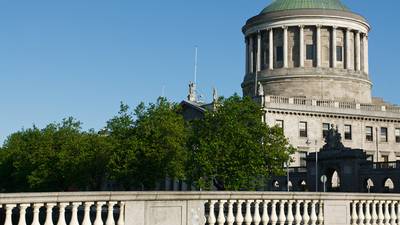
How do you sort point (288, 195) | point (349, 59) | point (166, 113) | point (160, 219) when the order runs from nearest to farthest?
point (160, 219) → point (288, 195) → point (166, 113) → point (349, 59)

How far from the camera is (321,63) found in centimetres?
9950

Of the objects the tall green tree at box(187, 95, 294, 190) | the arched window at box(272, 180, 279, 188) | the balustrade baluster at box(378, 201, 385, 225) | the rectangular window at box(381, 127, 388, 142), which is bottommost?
the balustrade baluster at box(378, 201, 385, 225)

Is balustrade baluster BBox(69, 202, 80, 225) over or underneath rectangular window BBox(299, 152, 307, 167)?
underneath

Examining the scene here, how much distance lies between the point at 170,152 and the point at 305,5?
52107mm

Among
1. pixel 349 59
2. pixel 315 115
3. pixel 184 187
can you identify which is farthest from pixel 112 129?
pixel 349 59

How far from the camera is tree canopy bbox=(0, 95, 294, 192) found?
5838 centimetres

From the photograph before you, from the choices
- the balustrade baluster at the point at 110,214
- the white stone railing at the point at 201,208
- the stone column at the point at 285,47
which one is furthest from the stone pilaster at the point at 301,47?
the balustrade baluster at the point at 110,214

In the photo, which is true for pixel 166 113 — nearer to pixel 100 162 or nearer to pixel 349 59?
pixel 100 162

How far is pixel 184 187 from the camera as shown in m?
85.9

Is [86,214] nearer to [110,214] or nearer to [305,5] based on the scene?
[110,214]

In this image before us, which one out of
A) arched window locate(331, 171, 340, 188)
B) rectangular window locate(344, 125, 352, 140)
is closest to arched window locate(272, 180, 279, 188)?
arched window locate(331, 171, 340, 188)

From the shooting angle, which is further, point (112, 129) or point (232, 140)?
point (112, 129)

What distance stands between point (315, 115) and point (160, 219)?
71674 mm

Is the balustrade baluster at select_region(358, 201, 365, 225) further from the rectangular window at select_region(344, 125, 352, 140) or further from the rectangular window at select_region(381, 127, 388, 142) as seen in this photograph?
the rectangular window at select_region(381, 127, 388, 142)
